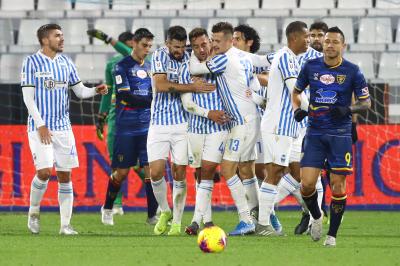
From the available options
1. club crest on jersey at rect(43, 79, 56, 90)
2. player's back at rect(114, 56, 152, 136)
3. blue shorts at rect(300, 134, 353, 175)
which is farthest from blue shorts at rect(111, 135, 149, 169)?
blue shorts at rect(300, 134, 353, 175)

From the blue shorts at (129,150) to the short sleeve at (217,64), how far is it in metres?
2.72

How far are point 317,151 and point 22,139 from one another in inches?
266

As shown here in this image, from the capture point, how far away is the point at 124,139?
1327 centimetres

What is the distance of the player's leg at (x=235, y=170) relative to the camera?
Result: 10781 millimetres

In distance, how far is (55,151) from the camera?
37.1ft

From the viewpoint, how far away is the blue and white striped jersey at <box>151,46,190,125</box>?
11.0 metres

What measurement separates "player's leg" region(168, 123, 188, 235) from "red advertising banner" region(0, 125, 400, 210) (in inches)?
163

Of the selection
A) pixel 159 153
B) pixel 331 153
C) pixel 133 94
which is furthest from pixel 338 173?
pixel 133 94

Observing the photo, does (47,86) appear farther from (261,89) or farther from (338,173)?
(338,173)

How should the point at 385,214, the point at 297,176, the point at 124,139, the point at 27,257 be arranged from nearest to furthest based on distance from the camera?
1. the point at 27,257
2. the point at 297,176
3. the point at 124,139
4. the point at 385,214

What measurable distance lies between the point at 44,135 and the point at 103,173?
4.51 meters

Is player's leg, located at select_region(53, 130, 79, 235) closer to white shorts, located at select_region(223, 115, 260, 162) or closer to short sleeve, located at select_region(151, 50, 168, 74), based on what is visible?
short sleeve, located at select_region(151, 50, 168, 74)

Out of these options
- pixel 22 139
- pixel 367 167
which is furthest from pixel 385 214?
pixel 22 139

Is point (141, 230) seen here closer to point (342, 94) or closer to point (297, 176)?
point (297, 176)
